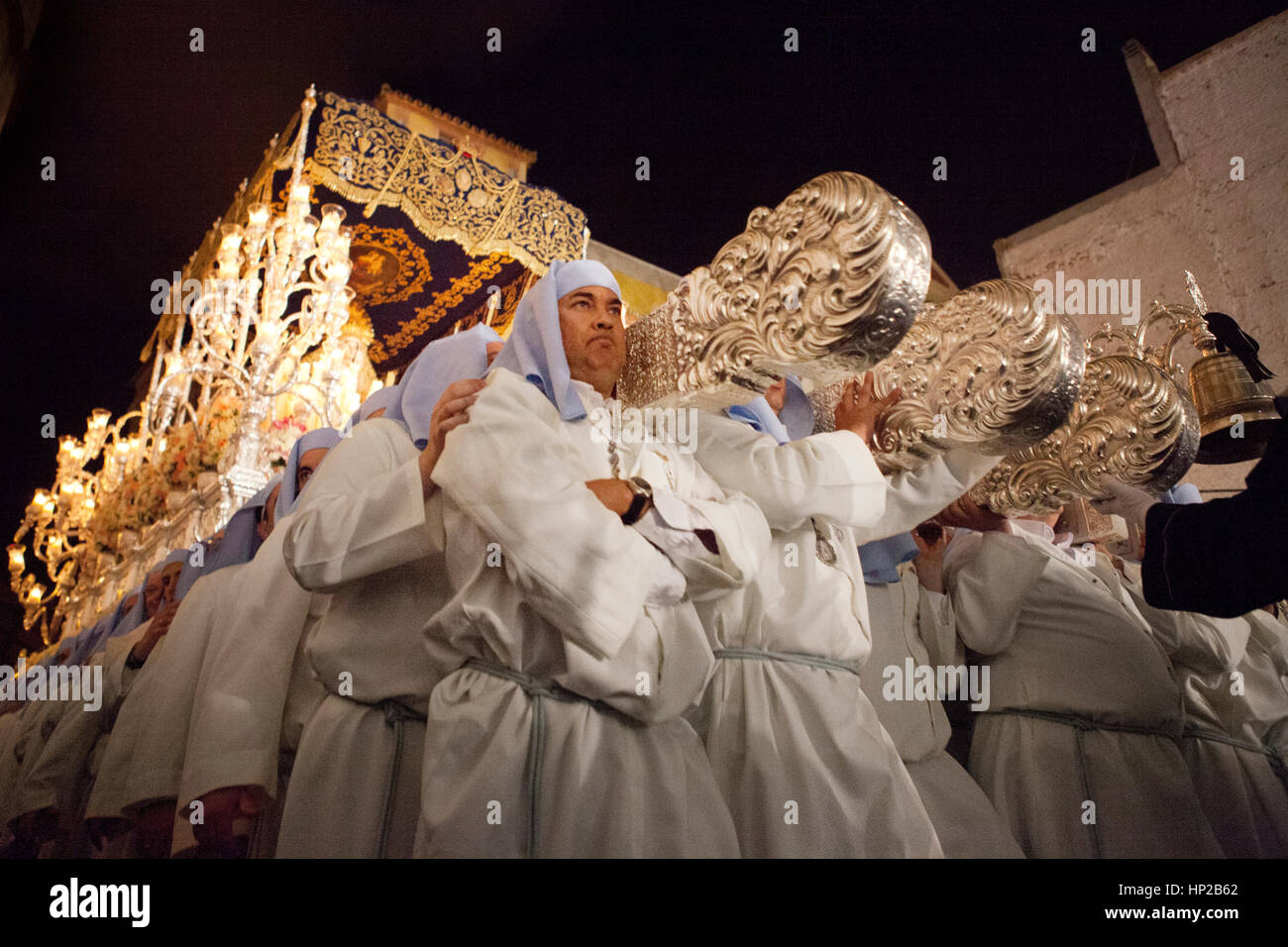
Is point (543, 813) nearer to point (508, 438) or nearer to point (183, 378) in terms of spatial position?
point (508, 438)

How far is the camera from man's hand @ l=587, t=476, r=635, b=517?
4.86 ft

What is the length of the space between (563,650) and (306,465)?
155 centimetres

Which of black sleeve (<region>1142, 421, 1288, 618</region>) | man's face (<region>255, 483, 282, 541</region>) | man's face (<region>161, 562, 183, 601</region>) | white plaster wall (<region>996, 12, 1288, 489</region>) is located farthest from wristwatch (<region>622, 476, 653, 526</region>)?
white plaster wall (<region>996, 12, 1288, 489</region>)

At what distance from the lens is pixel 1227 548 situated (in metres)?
1.80

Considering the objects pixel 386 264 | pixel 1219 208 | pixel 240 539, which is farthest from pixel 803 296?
pixel 1219 208

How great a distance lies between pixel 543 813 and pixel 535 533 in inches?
18.2

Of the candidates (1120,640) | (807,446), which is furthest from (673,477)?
(1120,640)

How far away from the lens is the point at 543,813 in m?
1.39

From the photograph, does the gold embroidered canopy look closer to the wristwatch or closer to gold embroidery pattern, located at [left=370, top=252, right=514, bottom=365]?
gold embroidery pattern, located at [left=370, top=252, right=514, bottom=365]

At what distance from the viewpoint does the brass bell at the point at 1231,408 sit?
2.89m

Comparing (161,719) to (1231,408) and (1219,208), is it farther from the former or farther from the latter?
(1219,208)

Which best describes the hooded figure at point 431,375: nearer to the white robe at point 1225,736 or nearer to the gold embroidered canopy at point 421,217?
the white robe at point 1225,736

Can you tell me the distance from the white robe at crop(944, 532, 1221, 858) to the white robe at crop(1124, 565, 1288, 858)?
Answer: 0.16 meters

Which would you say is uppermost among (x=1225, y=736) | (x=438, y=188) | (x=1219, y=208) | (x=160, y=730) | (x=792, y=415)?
(x=1219, y=208)
